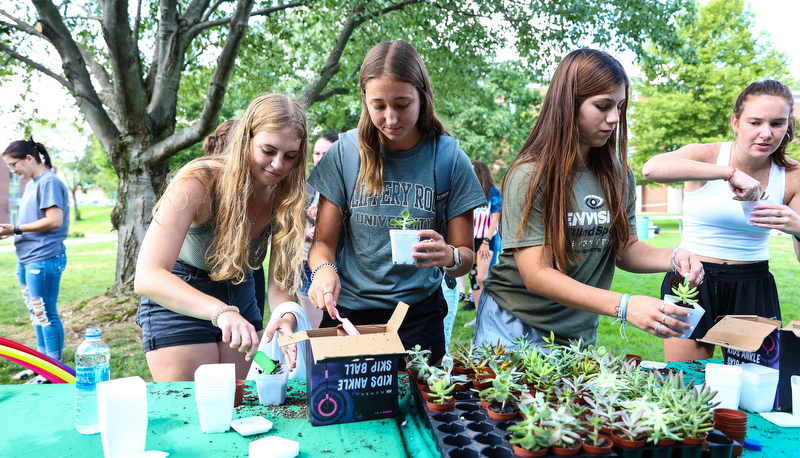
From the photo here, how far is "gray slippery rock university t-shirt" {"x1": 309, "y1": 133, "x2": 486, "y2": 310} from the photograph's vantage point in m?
2.16

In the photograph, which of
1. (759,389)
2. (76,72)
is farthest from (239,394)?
(76,72)

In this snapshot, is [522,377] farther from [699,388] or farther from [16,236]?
[16,236]

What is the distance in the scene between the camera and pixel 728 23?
63.2ft

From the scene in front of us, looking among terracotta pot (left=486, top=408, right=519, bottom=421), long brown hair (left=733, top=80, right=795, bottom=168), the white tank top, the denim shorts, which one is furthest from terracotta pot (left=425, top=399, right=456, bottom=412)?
long brown hair (left=733, top=80, right=795, bottom=168)

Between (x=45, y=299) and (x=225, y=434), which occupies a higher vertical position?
(x=225, y=434)

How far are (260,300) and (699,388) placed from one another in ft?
10.1

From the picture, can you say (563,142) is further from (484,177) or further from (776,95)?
(484,177)

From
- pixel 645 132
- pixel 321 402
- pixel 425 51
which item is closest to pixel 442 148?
pixel 321 402

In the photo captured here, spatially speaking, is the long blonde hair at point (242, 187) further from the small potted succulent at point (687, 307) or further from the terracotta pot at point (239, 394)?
the small potted succulent at point (687, 307)

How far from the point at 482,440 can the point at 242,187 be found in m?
1.35

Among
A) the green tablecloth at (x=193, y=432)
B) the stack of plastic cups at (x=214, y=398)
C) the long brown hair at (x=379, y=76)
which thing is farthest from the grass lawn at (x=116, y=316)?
the stack of plastic cups at (x=214, y=398)

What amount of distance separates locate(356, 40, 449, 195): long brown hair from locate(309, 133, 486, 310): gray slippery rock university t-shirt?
0.05 meters

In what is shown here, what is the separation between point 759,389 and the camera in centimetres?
170

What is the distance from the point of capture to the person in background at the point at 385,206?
215 cm
